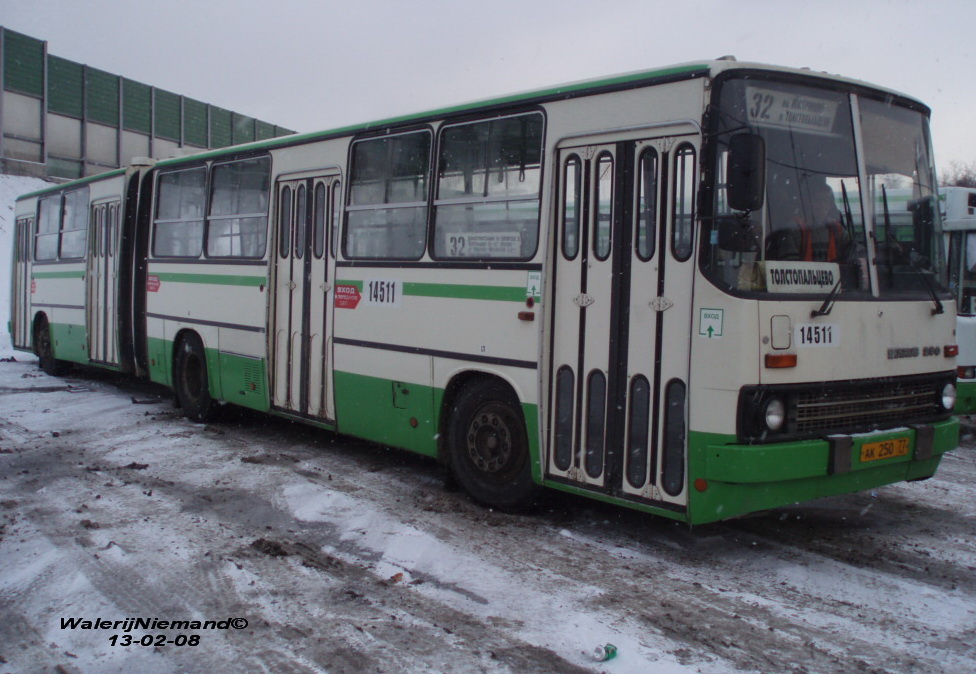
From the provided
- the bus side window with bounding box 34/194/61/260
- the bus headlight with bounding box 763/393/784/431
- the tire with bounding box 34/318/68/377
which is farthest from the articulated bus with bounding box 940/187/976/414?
the tire with bounding box 34/318/68/377

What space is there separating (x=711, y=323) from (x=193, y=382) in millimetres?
7505

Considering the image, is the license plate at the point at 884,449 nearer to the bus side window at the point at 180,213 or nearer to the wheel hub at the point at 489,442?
the wheel hub at the point at 489,442

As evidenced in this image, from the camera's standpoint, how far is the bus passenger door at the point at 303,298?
8258 millimetres

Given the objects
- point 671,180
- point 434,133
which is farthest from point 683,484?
point 434,133

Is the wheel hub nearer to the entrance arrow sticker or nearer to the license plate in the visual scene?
the entrance arrow sticker

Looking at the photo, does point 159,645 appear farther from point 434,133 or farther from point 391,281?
point 434,133

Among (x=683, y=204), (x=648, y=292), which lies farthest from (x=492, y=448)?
(x=683, y=204)

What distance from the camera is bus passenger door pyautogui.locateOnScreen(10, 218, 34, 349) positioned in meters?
15.6

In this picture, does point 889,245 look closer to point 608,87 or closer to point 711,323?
point 711,323

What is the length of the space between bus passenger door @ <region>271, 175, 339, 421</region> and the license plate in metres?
4.87

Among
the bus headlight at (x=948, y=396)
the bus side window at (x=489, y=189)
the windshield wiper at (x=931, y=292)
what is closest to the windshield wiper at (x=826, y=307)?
the windshield wiper at (x=931, y=292)

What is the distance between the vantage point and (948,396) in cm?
598

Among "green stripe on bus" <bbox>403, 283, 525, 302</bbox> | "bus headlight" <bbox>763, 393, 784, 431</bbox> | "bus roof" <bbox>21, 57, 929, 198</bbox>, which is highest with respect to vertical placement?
"bus roof" <bbox>21, 57, 929, 198</bbox>

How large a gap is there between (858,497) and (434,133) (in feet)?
15.7
